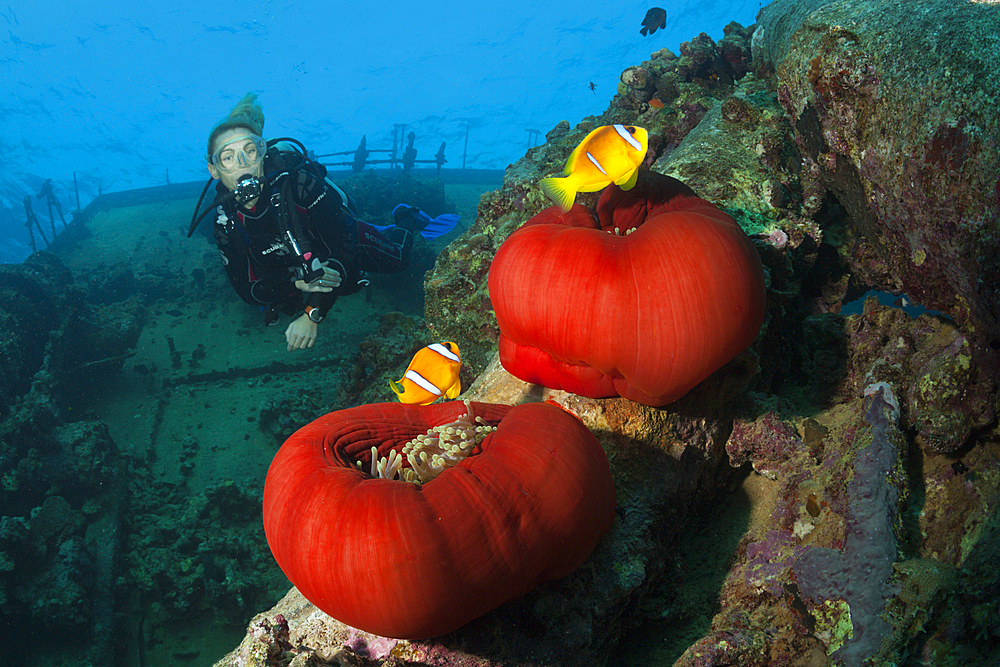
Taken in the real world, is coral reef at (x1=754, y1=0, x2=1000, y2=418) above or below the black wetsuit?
below

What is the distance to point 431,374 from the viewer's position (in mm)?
2449

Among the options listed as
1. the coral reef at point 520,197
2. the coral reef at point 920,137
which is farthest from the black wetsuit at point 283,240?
the coral reef at point 920,137

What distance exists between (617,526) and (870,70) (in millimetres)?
2706

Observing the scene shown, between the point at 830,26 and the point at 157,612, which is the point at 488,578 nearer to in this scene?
the point at 830,26

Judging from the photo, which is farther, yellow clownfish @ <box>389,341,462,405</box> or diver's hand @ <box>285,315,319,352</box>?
diver's hand @ <box>285,315,319,352</box>

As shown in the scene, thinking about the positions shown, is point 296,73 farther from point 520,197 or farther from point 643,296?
point 643,296

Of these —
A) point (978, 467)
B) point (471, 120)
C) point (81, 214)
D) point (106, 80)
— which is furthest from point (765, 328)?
point (106, 80)

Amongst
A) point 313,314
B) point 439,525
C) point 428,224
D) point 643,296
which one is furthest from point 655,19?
point 439,525

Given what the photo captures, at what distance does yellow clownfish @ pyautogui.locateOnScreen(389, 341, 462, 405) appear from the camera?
2.42 meters

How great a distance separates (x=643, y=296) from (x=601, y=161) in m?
0.58

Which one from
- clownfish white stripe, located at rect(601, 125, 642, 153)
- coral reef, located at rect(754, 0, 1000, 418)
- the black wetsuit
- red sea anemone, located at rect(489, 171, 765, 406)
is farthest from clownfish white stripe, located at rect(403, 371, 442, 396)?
the black wetsuit

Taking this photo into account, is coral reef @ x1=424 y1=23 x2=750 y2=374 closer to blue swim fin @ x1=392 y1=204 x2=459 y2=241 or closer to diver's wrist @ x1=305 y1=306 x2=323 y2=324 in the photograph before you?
diver's wrist @ x1=305 y1=306 x2=323 y2=324

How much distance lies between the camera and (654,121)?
498 centimetres

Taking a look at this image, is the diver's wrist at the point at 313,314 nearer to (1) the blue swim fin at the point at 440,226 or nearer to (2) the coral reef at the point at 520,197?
(2) the coral reef at the point at 520,197
